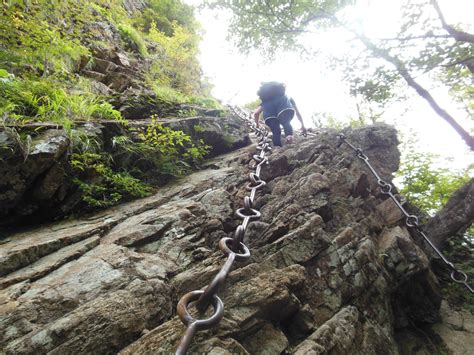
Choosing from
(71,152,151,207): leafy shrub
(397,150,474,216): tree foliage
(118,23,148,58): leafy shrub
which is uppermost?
(118,23,148,58): leafy shrub

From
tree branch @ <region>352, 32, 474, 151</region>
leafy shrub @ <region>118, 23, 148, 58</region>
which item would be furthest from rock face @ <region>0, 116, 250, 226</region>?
tree branch @ <region>352, 32, 474, 151</region>

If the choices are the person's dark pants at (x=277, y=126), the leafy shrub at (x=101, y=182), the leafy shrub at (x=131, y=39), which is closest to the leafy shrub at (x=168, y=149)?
the leafy shrub at (x=101, y=182)

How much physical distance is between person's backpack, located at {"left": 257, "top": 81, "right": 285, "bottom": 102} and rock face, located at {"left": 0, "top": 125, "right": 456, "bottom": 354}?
2.58 m

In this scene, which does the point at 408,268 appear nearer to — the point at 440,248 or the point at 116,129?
the point at 440,248

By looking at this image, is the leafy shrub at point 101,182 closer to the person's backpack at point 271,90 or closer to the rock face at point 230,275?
the rock face at point 230,275

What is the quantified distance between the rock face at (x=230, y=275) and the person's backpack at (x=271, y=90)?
258 centimetres

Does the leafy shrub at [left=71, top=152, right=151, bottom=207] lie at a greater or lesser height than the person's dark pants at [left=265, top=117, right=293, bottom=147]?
lesser

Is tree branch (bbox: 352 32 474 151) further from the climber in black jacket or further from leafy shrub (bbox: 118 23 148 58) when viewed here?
Result: leafy shrub (bbox: 118 23 148 58)

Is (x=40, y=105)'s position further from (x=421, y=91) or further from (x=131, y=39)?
(x=421, y=91)

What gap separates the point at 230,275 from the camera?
8.24 feet

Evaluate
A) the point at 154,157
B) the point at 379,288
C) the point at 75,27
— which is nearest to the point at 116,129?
the point at 154,157

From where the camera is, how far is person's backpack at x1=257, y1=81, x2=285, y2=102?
6.48m

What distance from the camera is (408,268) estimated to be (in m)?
3.63

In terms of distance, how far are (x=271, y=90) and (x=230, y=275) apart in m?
5.13
